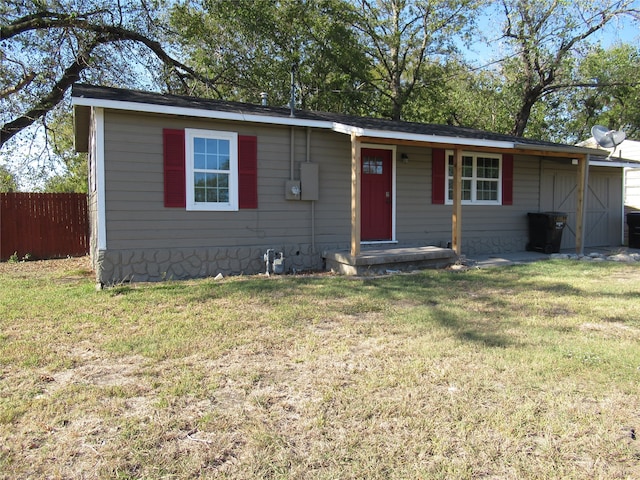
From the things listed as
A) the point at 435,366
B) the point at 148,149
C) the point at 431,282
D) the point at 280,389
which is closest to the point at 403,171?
the point at 431,282

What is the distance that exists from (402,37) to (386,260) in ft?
51.9

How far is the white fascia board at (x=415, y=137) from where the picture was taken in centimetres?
715

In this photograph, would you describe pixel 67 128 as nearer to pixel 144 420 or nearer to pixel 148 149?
pixel 148 149

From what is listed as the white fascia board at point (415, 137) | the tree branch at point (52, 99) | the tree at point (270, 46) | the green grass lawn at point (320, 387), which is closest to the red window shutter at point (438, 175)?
the white fascia board at point (415, 137)

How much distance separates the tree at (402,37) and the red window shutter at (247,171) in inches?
537

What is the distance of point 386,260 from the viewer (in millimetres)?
7434

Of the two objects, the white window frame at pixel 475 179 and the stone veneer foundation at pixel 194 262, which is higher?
the white window frame at pixel 475 179

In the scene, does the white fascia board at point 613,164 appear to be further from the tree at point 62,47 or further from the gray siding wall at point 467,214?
the tree at point 62,47

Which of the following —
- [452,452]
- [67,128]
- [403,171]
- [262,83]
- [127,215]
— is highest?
[262,83]

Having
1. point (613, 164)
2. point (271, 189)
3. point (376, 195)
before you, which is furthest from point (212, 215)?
point (613, 164)

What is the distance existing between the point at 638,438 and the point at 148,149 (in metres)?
6.60

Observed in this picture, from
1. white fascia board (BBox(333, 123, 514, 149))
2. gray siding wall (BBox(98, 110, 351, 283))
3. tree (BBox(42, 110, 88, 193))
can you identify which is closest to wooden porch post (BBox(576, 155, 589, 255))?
white fascia board (BBox(333, 123, 514, 149))

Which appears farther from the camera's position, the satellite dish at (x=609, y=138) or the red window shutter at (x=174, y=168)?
the satellite dish at (x=609, y=138)

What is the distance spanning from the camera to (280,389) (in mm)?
3037
